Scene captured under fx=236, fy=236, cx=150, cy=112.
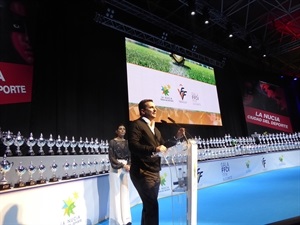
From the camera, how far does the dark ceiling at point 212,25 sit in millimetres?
6023

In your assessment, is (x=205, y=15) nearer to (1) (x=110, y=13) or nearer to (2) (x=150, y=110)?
(1) (x=110, y=13)

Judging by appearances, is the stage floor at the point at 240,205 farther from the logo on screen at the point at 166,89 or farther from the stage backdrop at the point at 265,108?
the stage backdrop at the point at 265,108

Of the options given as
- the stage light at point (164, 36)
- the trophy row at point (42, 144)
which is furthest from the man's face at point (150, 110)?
the stage light at point (164, 36)

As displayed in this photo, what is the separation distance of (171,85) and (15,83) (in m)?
3.81

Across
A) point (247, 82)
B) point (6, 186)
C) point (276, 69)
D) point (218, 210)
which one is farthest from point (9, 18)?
point (276, 69)

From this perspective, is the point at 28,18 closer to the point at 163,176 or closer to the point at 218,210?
the point at 163,176

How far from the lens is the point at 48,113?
13.0ft

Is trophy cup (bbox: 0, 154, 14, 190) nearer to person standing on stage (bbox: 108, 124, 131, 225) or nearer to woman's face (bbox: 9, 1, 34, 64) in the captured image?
person standing on stage (bbox: 108, 124, 131, 225)

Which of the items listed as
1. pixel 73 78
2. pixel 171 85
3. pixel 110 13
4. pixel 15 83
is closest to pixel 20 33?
pixel 15 83

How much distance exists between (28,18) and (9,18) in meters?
0.31

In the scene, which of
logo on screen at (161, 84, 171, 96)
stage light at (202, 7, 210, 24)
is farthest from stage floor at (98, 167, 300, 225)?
stage light at (202, 7, 210, 24)

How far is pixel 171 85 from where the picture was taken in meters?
6.34

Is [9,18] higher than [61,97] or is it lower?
higher

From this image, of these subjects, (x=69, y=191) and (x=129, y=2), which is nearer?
(x=69, y=191)
